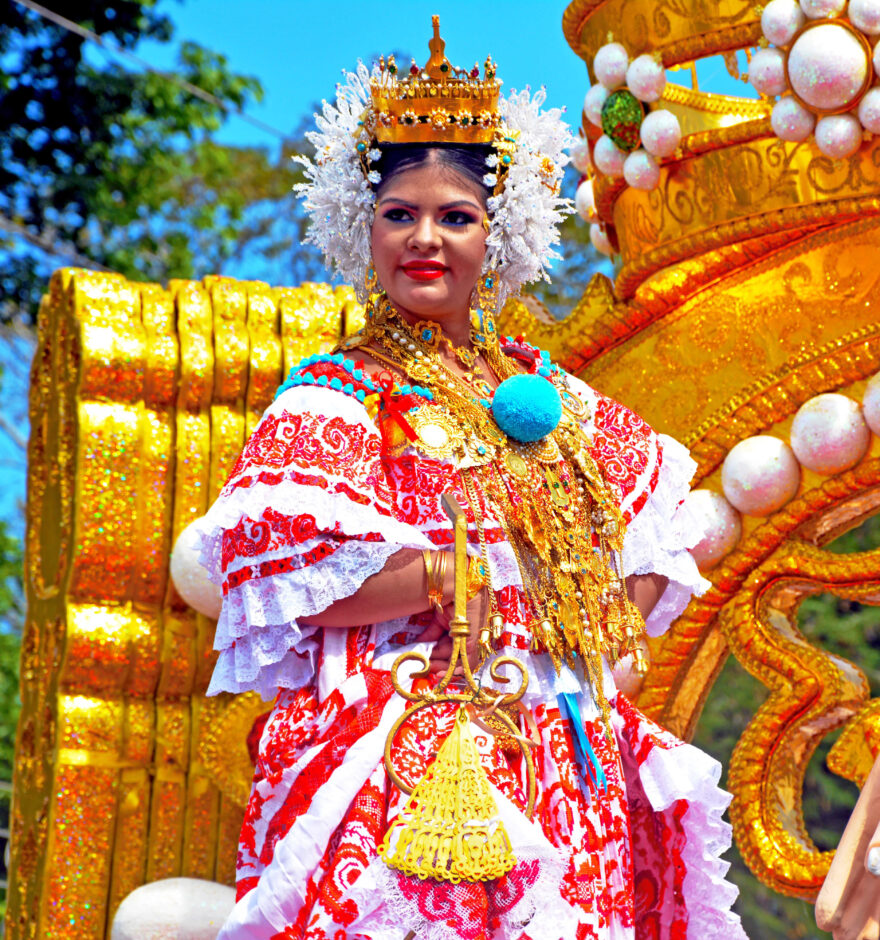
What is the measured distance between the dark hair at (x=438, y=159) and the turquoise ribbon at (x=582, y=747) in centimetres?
80

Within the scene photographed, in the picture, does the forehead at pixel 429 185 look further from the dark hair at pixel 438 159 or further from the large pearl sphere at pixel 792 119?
the large pearl sphere at pixel 792 119

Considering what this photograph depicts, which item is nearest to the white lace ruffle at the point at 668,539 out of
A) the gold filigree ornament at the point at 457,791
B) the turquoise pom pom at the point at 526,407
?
the turquoise pom pom at the point at 526,407

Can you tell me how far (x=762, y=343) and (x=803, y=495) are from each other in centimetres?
33

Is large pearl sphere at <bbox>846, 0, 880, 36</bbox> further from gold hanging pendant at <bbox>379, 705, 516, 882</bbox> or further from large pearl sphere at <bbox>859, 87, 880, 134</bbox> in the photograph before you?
gold hanging pendant at <bbox>379, 705, 516, 882</bbox>

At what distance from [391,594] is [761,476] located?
106cm

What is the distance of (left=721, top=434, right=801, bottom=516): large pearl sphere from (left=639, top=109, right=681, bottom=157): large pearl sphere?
639mm

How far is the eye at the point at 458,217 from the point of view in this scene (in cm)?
224

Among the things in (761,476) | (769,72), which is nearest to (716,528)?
(761,476)

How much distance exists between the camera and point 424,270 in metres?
2.23

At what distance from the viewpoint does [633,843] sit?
2.27m

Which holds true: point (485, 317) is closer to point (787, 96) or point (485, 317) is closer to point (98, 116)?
point (787, 96)

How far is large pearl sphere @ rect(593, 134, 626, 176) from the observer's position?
310 centimetres

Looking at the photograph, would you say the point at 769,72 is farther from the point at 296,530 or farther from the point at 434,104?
the point at 296,530

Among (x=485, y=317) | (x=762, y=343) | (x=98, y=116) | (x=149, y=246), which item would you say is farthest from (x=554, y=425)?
(x=149, y=246)
